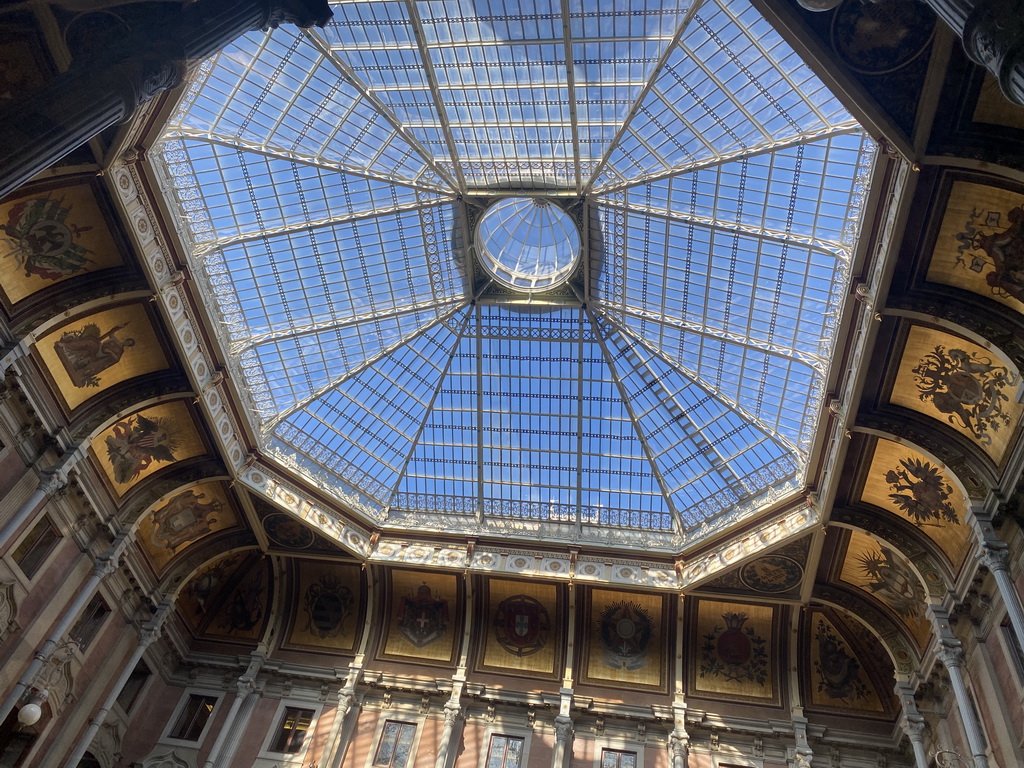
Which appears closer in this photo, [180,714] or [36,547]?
[36,547]

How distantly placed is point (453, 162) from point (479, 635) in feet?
56.6

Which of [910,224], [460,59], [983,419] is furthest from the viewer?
[460,59]

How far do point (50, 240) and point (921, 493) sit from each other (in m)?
24.2

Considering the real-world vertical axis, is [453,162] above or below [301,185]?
above

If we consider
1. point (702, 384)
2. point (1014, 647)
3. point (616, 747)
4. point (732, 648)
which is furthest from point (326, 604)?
point (1014, 647)

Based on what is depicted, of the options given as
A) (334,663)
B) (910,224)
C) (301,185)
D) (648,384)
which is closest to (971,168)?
(910,224)

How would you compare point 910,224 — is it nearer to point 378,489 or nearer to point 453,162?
point 453,162

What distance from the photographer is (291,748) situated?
1095 inches

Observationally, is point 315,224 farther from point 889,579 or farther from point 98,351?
point 889,579

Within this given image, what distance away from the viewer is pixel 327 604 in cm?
3159

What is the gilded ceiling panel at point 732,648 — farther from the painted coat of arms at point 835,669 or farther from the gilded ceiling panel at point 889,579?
the gilded ceiling panel at point 889,579

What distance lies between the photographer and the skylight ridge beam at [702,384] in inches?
1112

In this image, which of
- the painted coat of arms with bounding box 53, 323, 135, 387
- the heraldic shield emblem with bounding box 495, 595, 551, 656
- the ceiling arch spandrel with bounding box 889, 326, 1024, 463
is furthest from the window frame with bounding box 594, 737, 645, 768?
the painted coat of arms with bounding box 53, 323, 135, 387

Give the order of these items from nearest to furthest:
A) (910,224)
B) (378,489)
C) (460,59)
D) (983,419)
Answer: (910,224)
(983,419)
(460,59)
(378,489)
